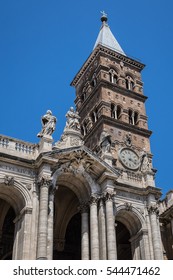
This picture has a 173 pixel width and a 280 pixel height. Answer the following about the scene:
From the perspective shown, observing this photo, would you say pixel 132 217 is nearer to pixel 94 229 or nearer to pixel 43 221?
pixel 94 229

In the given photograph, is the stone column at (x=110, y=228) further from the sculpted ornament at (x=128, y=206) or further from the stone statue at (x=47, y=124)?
the stone statue at (x=47, y=124)

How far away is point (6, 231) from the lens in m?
32.9

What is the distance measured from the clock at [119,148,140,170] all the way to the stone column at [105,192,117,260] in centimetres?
1533

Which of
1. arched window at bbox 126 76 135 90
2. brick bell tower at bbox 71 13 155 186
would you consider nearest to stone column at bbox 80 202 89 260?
brick bell tower at bbox 71 13 155 186

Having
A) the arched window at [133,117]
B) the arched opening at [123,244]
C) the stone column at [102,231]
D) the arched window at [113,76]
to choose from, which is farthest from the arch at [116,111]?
the stone column at [102,231]

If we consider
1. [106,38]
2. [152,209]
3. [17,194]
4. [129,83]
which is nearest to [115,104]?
[129,83]

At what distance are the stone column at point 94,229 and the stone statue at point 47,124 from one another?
555 centimetres

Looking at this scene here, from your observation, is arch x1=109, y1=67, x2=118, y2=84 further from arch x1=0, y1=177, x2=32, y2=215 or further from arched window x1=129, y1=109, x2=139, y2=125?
arch x1=0, y1=177, x2=32, y2=215

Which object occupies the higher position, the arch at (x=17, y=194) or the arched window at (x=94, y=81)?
the arched window at (x=94, y=81)

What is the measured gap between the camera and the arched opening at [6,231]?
3139 cm

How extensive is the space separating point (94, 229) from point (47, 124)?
812 cm

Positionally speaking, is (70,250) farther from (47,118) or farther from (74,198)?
(47,118)
